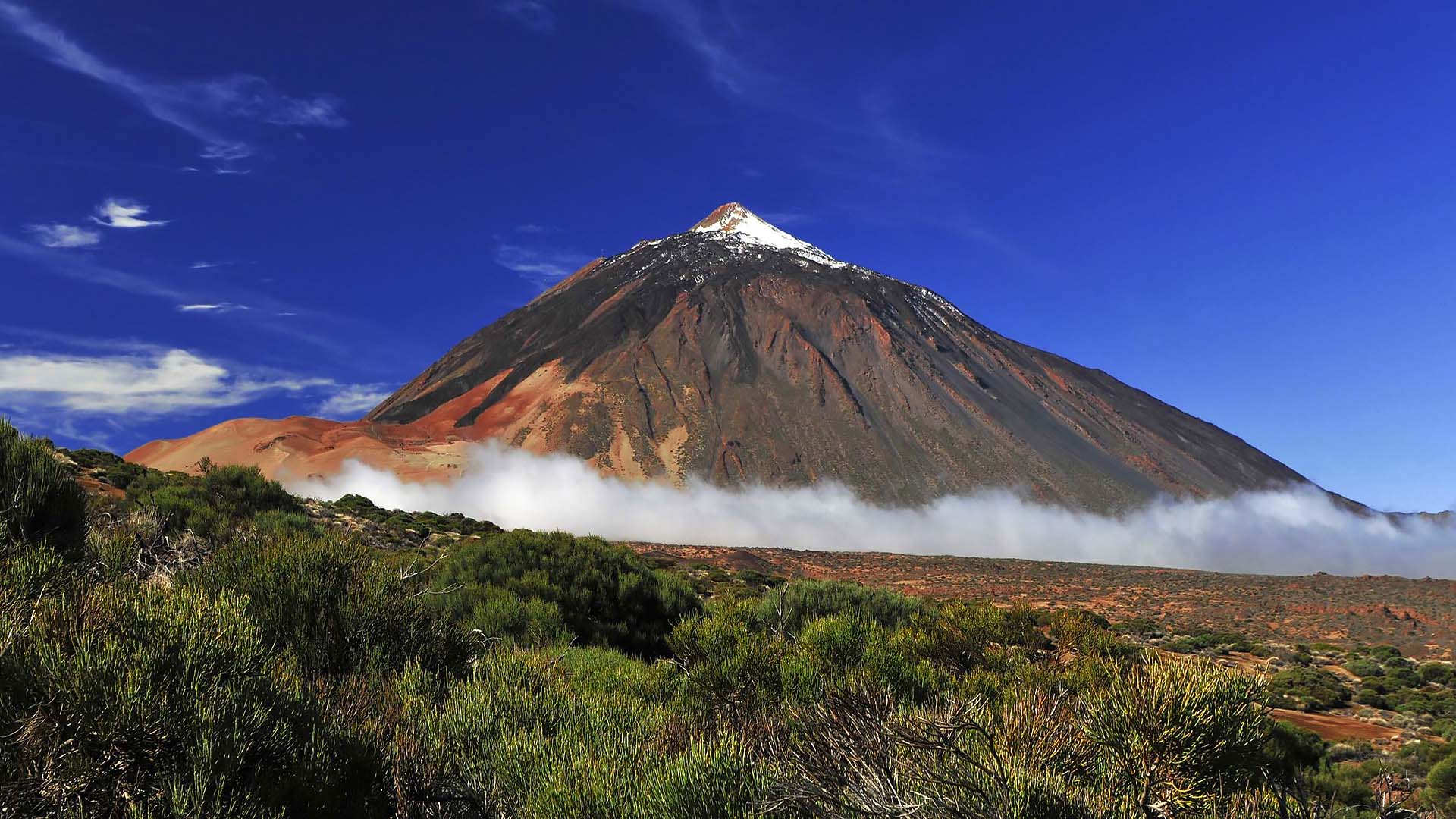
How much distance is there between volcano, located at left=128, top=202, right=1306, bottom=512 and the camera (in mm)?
88750

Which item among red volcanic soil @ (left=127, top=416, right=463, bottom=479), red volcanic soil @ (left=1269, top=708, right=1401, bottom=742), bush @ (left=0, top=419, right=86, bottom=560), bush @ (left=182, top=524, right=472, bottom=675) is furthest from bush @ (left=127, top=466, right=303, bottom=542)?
red volcanic soil @ (left=127, top=416, right=463, bottom=479)

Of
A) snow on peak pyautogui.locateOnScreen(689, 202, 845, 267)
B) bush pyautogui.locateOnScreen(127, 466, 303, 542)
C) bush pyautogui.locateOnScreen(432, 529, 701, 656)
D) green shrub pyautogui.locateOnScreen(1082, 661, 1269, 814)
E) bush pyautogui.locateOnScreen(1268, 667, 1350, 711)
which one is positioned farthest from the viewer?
snow on peak pyautogui.locateOnScreen(689, 202, 845, 267)

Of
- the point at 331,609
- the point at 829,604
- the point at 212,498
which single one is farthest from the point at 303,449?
the point at 331,609

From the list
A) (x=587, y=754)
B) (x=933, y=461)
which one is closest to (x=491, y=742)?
(x=587, y=754)

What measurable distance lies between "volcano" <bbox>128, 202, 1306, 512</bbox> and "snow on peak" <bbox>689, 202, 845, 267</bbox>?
1093 centimetres

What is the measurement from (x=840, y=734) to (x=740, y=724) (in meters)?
2.17

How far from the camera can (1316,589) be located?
41.3m

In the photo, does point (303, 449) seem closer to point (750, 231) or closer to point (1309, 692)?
point (1309, 692)

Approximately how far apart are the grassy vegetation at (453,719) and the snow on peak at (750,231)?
440 ft

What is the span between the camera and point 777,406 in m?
98.1

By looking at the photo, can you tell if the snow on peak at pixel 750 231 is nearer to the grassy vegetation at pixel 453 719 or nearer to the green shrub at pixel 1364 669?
the green shrub at pixel 1364 669

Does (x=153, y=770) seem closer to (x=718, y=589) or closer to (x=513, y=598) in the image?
(x=513, y=598)

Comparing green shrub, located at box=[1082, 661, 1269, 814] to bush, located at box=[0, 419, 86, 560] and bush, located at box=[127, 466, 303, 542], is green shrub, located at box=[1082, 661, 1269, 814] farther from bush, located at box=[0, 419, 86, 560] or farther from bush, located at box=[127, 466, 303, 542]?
bush, located at box=[127, 466, 303, 542]

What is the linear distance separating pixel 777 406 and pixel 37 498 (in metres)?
92.2
